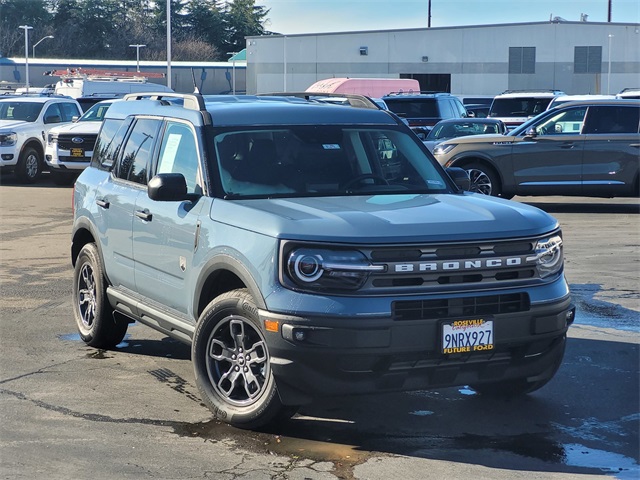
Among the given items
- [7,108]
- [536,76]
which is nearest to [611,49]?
[536,76]

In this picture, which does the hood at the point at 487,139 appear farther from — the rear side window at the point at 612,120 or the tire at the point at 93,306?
the tire at the point at 93,306

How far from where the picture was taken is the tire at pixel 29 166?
23.8 meters

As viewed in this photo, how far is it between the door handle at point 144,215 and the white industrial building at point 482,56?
175 ft

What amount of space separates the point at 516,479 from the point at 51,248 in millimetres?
9497

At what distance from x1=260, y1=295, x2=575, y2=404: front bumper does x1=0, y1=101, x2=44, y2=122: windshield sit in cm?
2059

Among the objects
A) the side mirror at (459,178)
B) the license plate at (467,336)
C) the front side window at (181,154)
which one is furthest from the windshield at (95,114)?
the license plate at (467,336)

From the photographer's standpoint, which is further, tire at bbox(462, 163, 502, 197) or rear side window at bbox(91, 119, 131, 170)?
tire at bbox(462, 163, 502, 197)

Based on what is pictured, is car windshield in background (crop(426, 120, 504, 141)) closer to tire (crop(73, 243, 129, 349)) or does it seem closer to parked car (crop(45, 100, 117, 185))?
parked car (crop(45, 100, 117, 185))

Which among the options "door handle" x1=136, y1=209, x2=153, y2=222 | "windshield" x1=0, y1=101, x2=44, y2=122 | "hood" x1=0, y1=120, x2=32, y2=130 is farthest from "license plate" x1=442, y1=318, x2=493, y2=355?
A: "windshield" x1=0, y1=101, x2=44, y2=122

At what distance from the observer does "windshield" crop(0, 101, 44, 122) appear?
24.8 metres

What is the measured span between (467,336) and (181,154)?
8.01 feet

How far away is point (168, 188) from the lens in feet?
20.8

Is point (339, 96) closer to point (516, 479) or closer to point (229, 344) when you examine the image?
point (229, 344)

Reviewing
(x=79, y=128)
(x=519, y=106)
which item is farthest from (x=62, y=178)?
(x=519, y=106)
